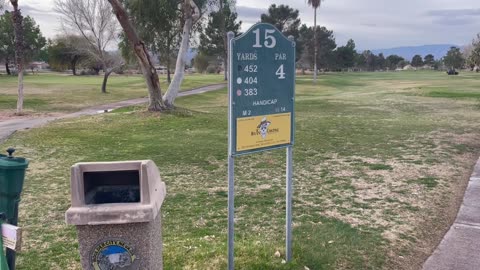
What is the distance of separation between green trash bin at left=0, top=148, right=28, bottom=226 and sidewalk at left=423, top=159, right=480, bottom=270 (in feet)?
11.5

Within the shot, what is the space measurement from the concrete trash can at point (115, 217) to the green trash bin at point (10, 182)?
1.04 feet


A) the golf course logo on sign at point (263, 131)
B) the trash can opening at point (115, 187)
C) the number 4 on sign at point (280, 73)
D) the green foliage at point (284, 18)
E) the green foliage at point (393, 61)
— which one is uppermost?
the green foliage at point (284, 18)

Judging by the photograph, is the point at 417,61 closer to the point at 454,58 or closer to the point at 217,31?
the point at 454,58

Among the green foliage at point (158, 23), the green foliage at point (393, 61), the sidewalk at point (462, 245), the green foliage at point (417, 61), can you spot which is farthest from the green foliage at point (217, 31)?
the green foliage at point (417, 61)

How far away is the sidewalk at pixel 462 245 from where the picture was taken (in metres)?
4.46

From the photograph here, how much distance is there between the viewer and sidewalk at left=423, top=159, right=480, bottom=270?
4461 mm

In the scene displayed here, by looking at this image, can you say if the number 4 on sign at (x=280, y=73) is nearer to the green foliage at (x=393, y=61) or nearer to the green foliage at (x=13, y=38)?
the green foliage at (x=13, y=38)

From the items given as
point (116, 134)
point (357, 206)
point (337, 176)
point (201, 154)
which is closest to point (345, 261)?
point (357, 206)

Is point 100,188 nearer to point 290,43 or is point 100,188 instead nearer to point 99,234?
point 99,234

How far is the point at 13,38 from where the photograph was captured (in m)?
65.4

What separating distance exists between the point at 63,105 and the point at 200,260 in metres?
26.1

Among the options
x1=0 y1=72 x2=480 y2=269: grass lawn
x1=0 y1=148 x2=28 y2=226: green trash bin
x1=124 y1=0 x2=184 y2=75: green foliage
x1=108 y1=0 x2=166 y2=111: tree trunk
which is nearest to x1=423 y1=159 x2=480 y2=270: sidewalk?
x1=0 y1=72 x2=480 y2=269: grass lawn

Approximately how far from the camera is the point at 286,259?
4441 millimetres

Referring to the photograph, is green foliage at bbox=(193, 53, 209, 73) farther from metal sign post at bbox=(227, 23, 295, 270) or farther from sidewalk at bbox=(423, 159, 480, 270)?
metal sign post at bbox=(227, 23, 295, 270)
